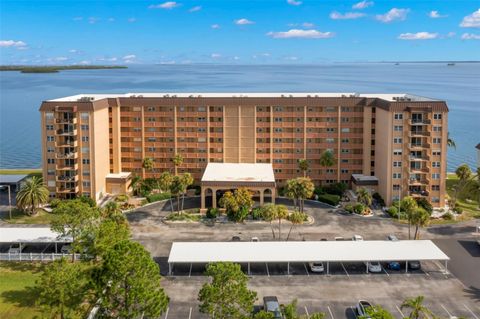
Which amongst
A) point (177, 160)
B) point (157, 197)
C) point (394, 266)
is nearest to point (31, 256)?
point (157, 197)

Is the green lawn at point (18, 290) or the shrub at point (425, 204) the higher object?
the shrub at point (425, 204)

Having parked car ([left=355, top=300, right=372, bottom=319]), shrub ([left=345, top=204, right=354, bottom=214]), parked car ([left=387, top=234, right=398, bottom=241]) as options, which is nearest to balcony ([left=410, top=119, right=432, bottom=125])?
shrub ([left=345, top=204, right=354, bottom=214])

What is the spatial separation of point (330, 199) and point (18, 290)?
5296cm

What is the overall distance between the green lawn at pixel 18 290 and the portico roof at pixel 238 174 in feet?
106

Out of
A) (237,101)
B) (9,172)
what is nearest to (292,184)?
(237,101)

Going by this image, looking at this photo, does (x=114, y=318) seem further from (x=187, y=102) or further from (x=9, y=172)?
(x=9, y=172)

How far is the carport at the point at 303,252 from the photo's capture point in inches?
2223

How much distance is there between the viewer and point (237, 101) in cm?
9462

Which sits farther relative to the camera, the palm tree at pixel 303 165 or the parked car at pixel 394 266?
the palm tree at pixel 303 165

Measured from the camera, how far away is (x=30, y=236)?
64.2 metres

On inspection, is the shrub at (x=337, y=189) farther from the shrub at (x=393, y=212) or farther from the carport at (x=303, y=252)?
the carport at (x=303, y=252)

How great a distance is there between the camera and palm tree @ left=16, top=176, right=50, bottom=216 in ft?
257

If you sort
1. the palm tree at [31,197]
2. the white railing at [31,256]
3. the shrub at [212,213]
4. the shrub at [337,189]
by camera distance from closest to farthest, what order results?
the white railing at [31,256]
the palm tree at [31,197]
the shrub at [212,213]
the shrub at [337,189]

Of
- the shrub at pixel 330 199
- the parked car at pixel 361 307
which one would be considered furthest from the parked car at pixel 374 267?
the shrub at pixel 330 199
